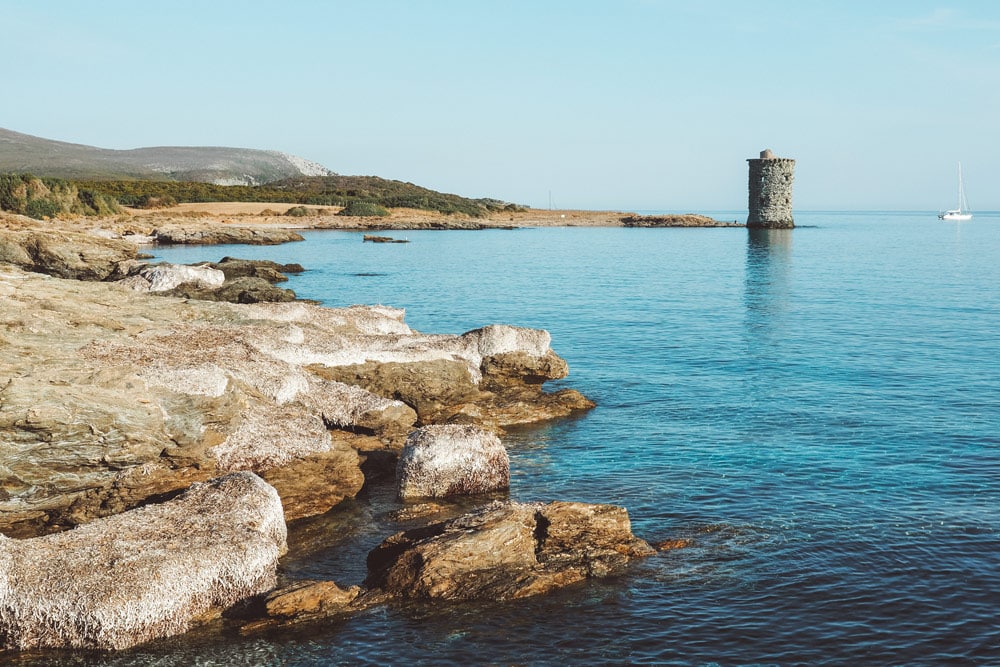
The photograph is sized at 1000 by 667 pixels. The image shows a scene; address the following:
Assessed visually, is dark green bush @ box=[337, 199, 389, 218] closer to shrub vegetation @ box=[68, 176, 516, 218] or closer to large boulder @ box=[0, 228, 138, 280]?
shrub vegetation @ box=[68, 176, 516, 218]

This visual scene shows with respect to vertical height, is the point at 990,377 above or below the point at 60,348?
below

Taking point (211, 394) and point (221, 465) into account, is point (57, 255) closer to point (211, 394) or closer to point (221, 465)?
point (211, 394)

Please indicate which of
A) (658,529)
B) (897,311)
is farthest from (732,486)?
(897,311)

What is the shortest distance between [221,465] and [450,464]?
537 centimetres

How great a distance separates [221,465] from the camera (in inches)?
789

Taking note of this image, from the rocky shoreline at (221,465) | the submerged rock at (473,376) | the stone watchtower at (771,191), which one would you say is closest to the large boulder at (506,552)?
the rocky shoreline at (221,465)

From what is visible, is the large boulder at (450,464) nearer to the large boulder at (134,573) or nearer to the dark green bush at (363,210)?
the large boulder at (134,573)

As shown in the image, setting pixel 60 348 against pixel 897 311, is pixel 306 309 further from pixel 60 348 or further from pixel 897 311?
pixel 897 311

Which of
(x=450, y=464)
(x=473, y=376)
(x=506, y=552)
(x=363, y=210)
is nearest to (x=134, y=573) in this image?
(x=506, y=552)

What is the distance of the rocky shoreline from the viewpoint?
14422 mm

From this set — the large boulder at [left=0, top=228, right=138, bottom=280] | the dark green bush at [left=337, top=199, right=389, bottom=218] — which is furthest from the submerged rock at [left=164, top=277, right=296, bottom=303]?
the dark green bush at [left=337, top=199, right=389, bottom=218]

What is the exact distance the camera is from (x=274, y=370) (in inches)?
966

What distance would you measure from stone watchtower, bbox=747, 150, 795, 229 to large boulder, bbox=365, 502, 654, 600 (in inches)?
5289

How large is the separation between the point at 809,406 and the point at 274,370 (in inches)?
719
